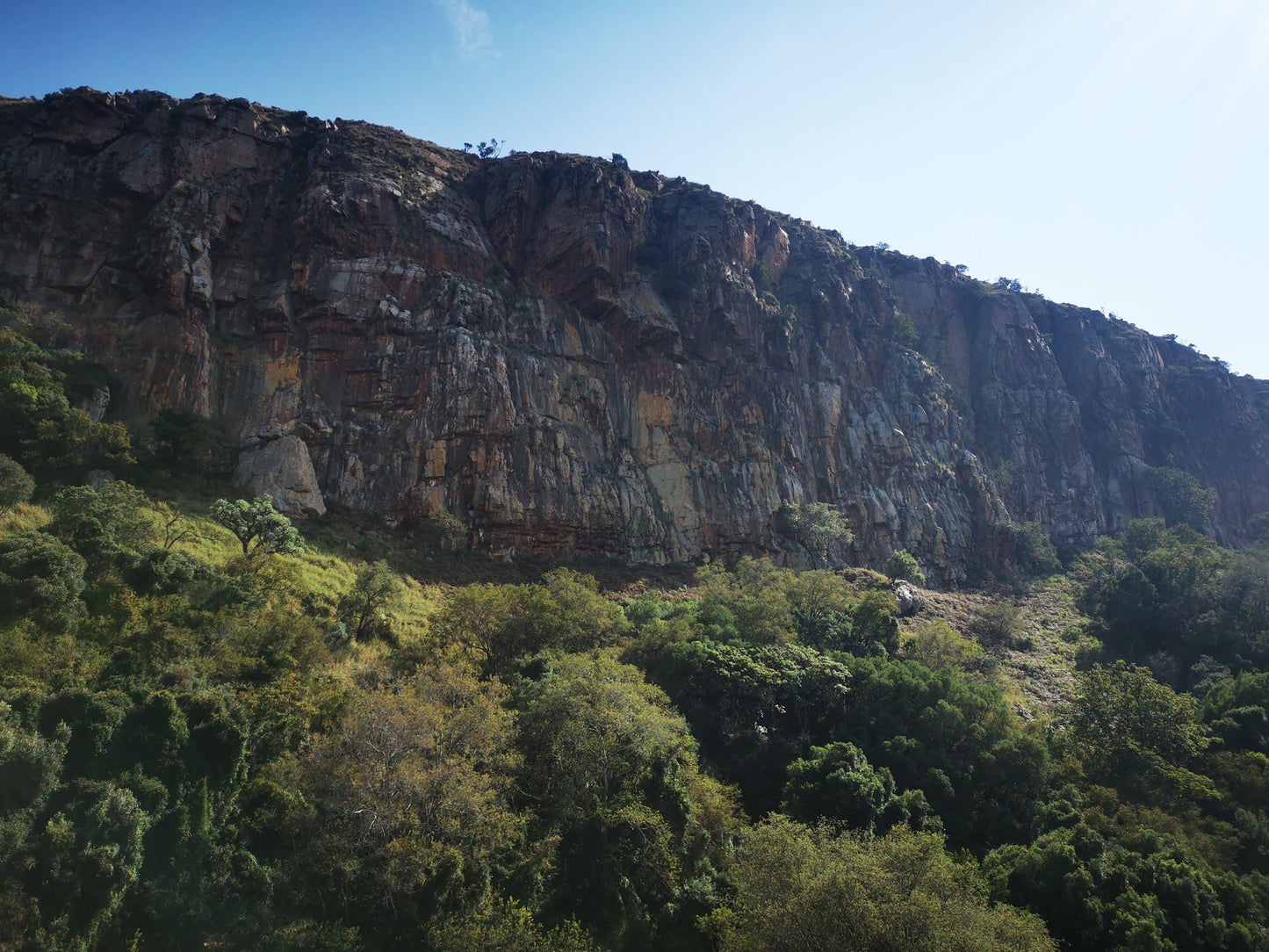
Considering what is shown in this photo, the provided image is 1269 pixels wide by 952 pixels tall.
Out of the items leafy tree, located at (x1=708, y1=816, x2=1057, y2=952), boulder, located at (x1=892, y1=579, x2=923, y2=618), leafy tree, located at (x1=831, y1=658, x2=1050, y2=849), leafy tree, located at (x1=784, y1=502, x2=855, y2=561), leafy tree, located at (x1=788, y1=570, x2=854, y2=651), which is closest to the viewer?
leafy tree, located at (x1=708, y1=816, x2=1057, y2=952)

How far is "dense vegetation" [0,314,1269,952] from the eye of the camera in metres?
14.5

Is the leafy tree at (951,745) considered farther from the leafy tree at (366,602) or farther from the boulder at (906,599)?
the leafy tree at (366,602)

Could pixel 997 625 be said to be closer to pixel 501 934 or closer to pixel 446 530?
pixel 446 530

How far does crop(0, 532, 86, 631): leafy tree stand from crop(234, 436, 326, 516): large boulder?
52.8 ft

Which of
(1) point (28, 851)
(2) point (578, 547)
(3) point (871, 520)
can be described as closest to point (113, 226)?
(2) point (578, 547)

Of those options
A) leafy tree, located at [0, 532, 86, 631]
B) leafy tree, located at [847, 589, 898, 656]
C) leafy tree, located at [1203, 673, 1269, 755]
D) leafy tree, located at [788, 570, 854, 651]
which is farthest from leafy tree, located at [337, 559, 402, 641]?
leafy tree, located at [1203, 673, 1269, 755]

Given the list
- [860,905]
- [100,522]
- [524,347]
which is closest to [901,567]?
[524,347]

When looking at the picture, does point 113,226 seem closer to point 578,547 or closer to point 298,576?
point 298,576

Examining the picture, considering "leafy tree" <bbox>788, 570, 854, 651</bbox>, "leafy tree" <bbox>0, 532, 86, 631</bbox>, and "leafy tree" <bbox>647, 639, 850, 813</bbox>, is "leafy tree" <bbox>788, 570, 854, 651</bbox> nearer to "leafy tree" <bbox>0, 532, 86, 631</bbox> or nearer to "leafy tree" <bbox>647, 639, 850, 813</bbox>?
"leafy tree" <bbox>647, 639, 850, 813</bbox>

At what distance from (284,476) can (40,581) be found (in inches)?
746

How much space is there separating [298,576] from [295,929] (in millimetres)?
17123

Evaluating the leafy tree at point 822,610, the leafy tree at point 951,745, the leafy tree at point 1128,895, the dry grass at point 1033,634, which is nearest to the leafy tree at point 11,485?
the leafy tree at point 951,745

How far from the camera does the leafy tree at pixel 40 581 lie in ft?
59.4

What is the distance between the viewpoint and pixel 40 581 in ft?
60.3
